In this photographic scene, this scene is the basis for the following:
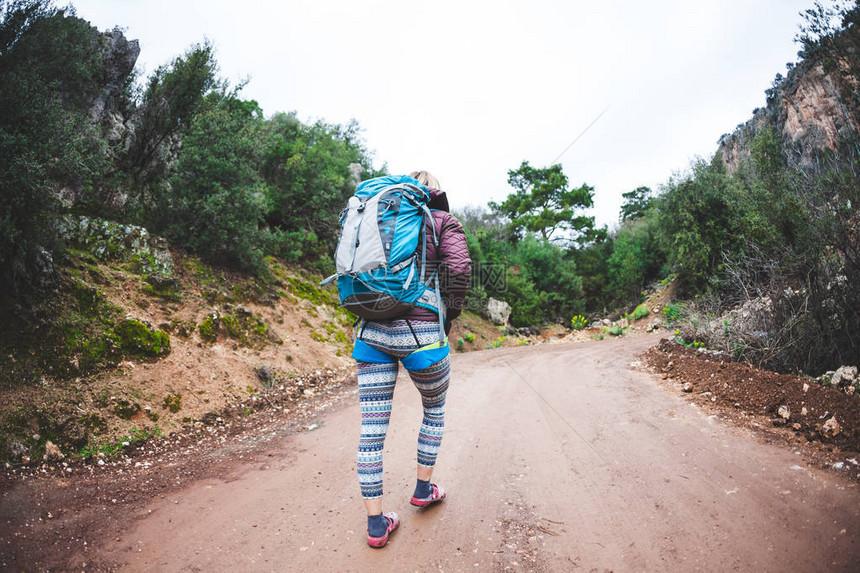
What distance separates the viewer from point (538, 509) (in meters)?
2.56

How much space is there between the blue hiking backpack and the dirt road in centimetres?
119

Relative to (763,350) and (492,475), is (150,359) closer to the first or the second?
(492,475)

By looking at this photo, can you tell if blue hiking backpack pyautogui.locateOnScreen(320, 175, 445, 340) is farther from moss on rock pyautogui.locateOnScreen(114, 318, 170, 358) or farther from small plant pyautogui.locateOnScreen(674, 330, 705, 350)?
small plant pyautogui.locateOnScreen(674, 330, 705, 350)

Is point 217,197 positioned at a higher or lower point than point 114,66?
lower

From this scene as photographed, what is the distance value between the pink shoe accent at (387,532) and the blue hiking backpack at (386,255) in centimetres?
108

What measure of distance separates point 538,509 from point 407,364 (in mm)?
1271

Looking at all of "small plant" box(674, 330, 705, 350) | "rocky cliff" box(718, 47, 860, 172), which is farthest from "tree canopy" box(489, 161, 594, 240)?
"small plant" box(674, 330, 705, 350)

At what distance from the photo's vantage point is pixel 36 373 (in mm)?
4160

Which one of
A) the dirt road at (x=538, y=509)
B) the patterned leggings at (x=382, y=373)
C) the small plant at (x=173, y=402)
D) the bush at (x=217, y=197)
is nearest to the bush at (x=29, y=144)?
the small plant at (x=173, y=402)

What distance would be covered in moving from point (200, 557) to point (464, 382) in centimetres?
524

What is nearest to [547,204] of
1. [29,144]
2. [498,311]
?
[498,311]

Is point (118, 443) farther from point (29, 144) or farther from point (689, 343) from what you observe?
point (689, 343)

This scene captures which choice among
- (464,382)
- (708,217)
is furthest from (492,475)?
(708,217)

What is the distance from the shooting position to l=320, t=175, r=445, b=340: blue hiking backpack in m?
2.15
